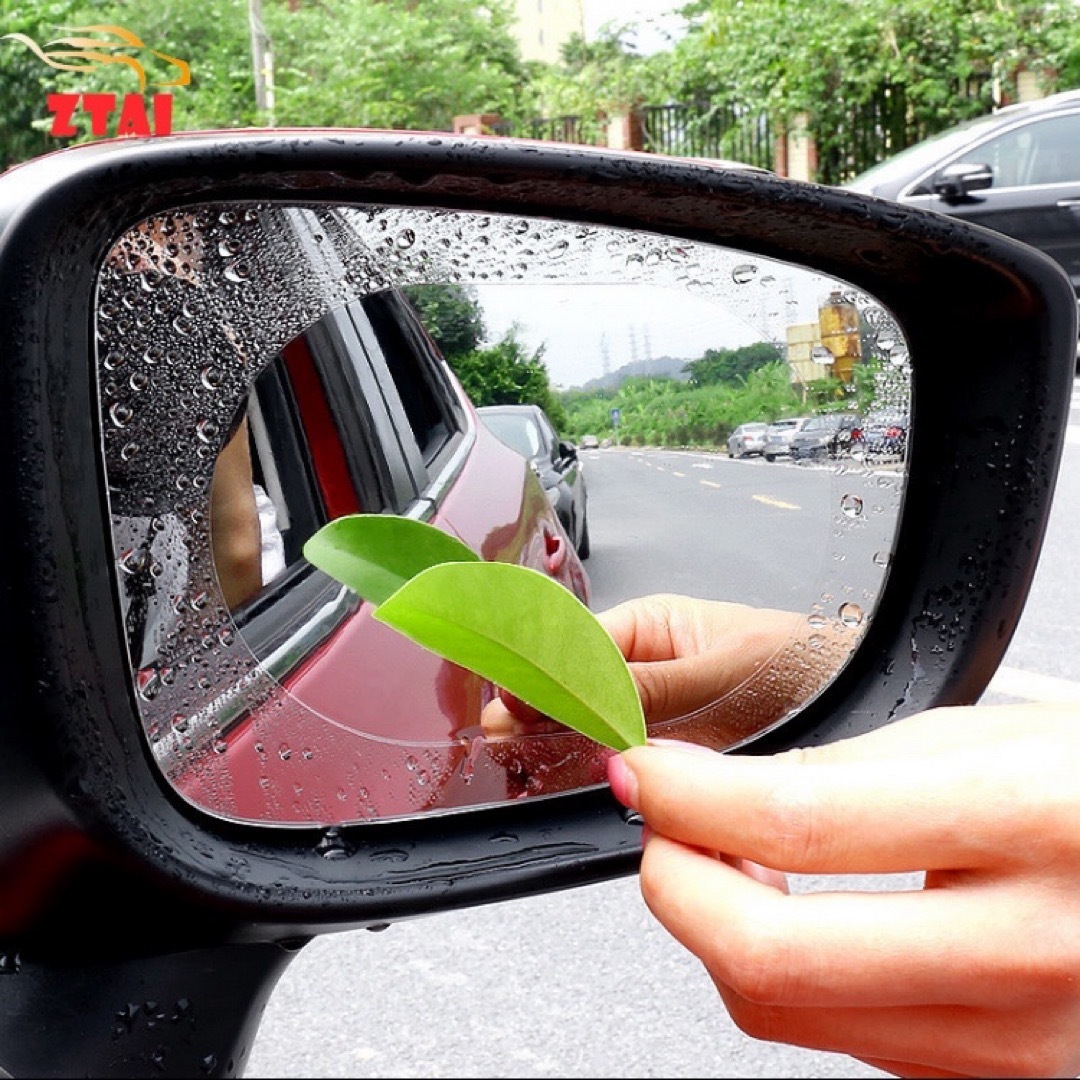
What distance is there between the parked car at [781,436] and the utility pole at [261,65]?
14.3 m

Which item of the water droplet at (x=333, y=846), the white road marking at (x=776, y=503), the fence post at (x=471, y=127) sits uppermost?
the fence post at (x=471, y=127)

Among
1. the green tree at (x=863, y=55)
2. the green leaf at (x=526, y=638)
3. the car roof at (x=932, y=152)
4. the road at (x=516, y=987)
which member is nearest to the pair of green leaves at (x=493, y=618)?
the green leaf at (x=526, y=638)

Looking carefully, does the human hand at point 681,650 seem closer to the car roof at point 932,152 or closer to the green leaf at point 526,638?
the green leaf at point 526,638

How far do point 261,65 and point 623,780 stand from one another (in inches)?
614

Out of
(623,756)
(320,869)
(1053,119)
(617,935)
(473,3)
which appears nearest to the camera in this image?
(623,756)

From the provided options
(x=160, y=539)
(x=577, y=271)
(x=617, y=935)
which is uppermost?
(x=577, y=271)

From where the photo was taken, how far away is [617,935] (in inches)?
98.3

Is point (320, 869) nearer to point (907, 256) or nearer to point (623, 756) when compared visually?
point (623, 756)

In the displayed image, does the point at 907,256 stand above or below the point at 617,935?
above

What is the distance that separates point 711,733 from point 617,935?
1821 millimetres

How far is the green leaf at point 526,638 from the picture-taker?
506 mm

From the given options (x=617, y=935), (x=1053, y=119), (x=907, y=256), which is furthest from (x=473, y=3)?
(x=907, y=256)

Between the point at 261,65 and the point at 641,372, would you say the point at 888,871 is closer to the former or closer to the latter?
the point at 641,372

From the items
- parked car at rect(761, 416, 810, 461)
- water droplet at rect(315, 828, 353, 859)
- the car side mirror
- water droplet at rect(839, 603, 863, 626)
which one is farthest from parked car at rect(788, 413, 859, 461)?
the car side mirror
